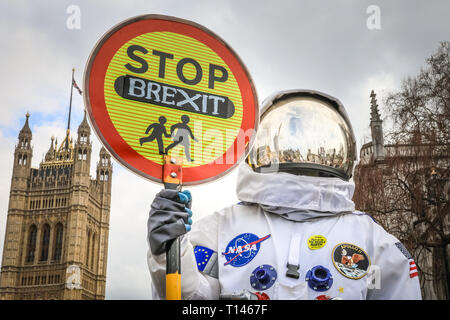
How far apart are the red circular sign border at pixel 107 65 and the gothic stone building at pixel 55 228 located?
7072cm

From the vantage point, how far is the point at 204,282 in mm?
2506

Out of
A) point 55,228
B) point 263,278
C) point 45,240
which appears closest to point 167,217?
point 263,278

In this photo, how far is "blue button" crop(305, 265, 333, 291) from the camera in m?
2.50

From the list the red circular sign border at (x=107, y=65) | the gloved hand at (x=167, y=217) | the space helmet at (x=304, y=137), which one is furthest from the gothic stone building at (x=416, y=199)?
the gloved hand at (x=167, y=217)

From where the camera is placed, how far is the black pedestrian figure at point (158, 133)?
1965mm

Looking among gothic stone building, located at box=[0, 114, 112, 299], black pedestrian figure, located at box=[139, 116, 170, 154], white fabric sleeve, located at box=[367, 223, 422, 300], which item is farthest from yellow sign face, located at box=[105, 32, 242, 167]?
gothic stone building, located at box=[0, 114, 112, 299]

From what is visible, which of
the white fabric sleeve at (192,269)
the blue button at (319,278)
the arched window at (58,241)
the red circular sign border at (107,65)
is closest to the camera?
the red circular sign border at (107,65)

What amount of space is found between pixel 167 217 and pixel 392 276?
1434 mm

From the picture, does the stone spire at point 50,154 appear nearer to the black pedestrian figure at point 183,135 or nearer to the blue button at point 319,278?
the blue button at point 319,278

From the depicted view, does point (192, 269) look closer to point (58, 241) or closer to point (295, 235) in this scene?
point (295, 235)

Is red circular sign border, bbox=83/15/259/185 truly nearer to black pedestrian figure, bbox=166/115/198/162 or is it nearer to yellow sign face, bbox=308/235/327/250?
black pedestrian figure, bbox=166/115/198/162

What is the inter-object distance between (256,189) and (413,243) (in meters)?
9.31

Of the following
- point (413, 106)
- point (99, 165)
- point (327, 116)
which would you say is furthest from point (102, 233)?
point (327, 116)
